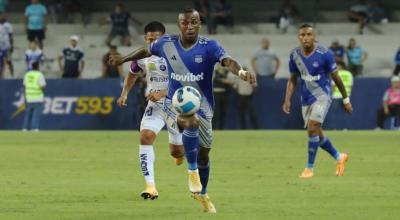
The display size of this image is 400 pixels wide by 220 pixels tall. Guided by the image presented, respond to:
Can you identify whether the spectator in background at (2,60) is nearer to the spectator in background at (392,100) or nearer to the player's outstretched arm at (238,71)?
the spectator in background at (392,100)

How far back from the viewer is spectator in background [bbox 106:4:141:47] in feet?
121

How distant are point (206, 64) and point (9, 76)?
25610 millimetres

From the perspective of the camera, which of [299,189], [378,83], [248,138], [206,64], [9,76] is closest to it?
[206,64]

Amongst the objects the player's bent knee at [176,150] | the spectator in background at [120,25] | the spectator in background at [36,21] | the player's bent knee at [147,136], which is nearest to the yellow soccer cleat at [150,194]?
the player's bent knee at [147,136]

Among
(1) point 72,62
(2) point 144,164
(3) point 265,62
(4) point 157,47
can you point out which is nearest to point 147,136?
(2) point 144,164

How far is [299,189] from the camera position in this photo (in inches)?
570

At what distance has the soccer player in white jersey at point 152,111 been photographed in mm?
13711

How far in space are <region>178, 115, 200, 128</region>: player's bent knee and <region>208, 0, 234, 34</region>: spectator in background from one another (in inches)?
1054

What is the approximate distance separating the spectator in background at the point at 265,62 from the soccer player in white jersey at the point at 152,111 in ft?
63.8

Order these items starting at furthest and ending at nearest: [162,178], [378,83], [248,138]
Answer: [378,83] → [248,138] → [162,178]

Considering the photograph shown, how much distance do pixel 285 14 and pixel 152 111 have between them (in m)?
25.2

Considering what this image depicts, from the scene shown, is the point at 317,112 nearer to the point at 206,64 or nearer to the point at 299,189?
the point at 299,189

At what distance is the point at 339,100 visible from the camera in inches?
1271

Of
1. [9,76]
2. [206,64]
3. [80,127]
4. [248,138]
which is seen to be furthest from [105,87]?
[206,64]
